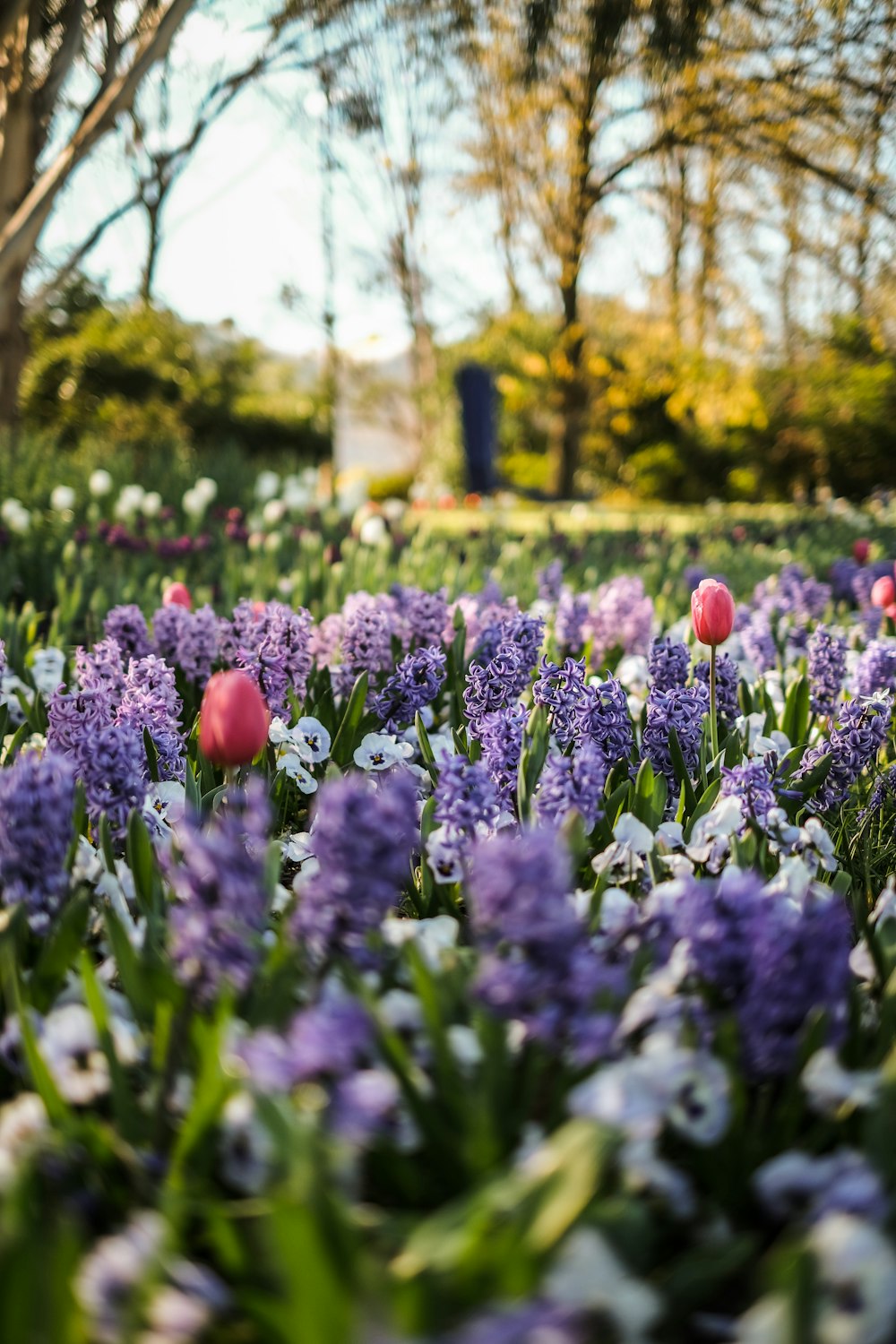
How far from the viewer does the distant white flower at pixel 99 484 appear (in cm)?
682

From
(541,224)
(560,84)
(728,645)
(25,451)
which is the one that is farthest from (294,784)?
(541,224)

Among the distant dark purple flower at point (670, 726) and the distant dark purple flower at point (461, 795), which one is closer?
the distant dark purple flower at point (461, 795)

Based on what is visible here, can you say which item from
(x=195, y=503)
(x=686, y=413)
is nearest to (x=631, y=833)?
(x=195, y=503)

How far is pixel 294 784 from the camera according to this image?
243 centimetres

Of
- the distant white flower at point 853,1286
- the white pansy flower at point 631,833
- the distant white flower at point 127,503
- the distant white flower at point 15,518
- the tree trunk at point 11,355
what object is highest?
the tree trunk at point 11,355

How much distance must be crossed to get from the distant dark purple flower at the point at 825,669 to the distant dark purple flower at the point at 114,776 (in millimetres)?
1899

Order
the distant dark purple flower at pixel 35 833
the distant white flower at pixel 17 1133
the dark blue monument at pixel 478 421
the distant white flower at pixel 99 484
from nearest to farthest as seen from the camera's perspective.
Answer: the distant white flower at pixel 17 1133
the distant dark purple flower at pixel 35 833
the distant white flower at pixel 99 484
the dark blue monument at pixel 478 421

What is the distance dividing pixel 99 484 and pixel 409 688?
488 centimetres

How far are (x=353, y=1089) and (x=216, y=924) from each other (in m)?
0.23

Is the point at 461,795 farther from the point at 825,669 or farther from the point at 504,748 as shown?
the point at 825,669

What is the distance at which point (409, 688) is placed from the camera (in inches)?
100

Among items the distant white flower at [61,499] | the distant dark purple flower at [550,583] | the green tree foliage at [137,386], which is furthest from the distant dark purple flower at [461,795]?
the green tree foliage at [137,386]

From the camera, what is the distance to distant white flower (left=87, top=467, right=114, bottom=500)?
6.82 meters

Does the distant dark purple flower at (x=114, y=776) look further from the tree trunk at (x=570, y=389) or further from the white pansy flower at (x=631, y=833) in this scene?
the tree trunk at (x=570, y=389)
